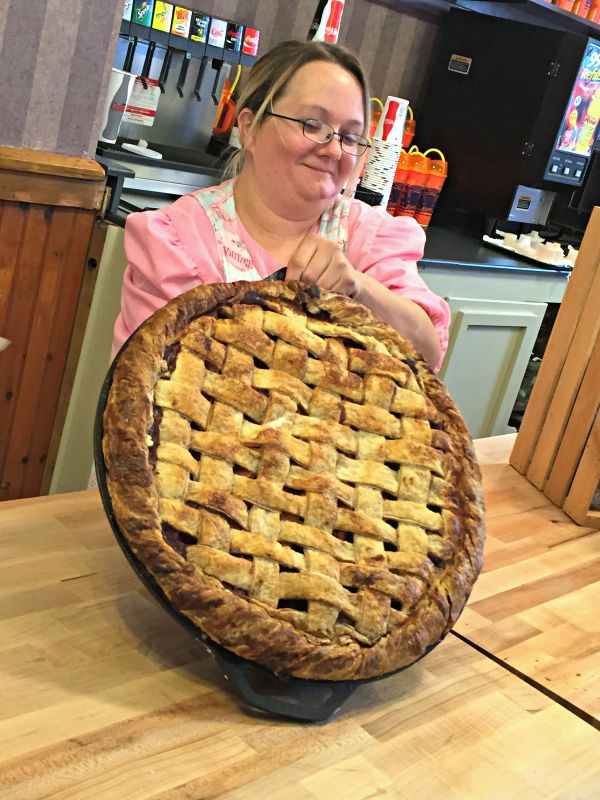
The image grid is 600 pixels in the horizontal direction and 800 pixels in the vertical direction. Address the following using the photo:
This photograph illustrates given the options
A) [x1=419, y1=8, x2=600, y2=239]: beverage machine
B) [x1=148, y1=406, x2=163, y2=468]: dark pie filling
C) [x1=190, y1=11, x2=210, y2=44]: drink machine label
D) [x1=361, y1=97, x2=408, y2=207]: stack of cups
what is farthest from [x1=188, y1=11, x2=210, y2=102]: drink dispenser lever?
[x1=148, y1=406, x2=163, y2=468]: dark pie filling

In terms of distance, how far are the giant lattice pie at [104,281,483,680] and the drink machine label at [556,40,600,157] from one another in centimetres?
275

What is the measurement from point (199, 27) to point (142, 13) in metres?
0.17

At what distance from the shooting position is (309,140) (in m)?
1.29

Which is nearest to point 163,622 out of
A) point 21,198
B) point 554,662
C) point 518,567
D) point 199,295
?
point 199,295

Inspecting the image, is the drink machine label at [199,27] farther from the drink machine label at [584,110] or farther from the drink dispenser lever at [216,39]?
the drink machine label at [584,110]

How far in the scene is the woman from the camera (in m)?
1.30

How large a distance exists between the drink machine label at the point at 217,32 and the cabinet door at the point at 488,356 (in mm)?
1004

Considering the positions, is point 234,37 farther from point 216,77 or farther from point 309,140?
point 309,140

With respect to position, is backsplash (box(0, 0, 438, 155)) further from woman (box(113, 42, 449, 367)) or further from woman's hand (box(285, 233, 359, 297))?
woman's hand (box(285, 233, 359, 297))

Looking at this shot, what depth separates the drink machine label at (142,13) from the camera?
256cm

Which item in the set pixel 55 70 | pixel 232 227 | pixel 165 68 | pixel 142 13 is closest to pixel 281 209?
pixel 232 227

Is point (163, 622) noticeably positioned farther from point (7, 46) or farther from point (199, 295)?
point (7, 46)

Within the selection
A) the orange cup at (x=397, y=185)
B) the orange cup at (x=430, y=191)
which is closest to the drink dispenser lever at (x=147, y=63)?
the orange cup at (x=397, y=185)

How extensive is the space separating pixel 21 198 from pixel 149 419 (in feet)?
3.91
